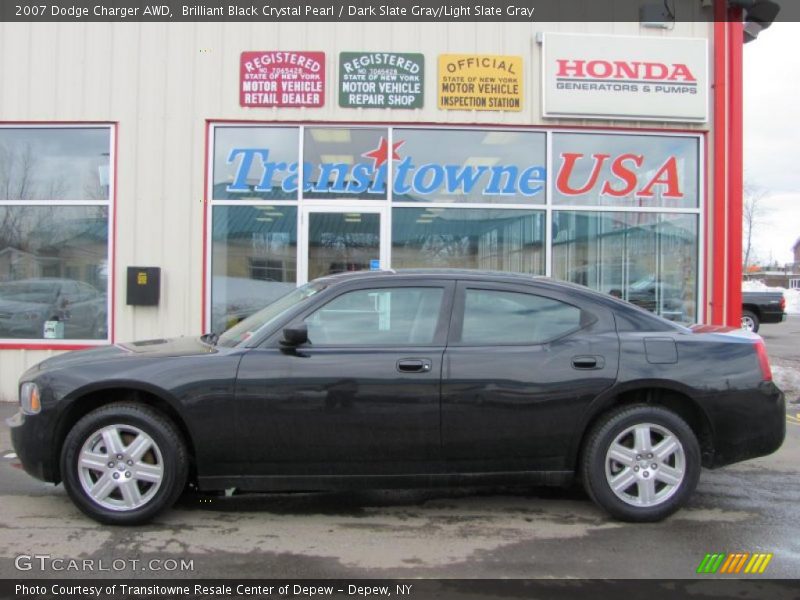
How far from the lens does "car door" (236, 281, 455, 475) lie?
412cm

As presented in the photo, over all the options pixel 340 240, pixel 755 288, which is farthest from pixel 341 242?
pixel 755 288

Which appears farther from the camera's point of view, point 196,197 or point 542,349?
point 196,197

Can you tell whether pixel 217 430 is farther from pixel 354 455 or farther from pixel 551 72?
pixel 551 72

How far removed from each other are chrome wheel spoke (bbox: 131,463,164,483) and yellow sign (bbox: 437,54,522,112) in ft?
19.8

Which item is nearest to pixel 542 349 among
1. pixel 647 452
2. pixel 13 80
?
pixel 647 452

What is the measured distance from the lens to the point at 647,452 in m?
4.29

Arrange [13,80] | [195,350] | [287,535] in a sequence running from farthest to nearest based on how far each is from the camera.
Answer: [13,80]
[195,350]
[287,535]

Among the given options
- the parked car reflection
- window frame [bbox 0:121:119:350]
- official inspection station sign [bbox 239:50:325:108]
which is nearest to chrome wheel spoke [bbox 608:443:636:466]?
official inspection station sign [bbox 239:50:325:108]

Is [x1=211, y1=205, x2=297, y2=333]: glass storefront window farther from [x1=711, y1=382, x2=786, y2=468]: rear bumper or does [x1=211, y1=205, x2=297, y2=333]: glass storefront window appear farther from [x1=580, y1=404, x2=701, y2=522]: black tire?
[x1=711, y1=382, x2=786, y2=468]: rear bumper

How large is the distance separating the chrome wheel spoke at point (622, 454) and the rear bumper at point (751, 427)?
1.91 feet

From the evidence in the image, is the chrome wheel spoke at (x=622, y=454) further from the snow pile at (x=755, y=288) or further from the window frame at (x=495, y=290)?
the snow pile at (x=755, y=288)

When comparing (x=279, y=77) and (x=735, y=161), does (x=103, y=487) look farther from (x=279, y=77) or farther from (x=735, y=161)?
(x=735, y=161)

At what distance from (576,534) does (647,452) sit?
2.23 ft

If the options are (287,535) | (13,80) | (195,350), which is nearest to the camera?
(287,535)
